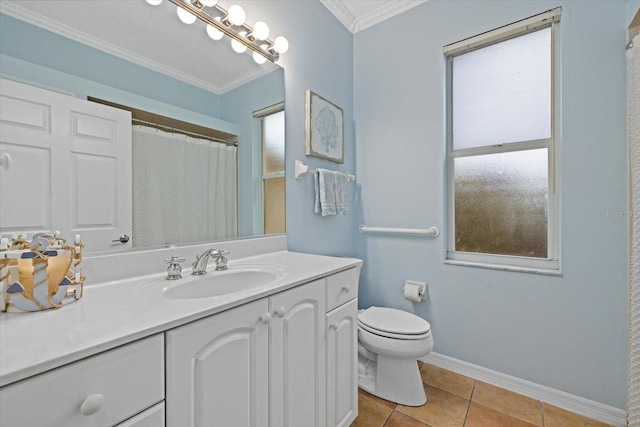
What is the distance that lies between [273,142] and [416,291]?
1.33 metres

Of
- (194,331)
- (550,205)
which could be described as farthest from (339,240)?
(194,331)

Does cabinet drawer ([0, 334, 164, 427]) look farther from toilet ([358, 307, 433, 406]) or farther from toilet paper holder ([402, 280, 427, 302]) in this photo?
toilet paper holder ([402, 280, 427, 302])

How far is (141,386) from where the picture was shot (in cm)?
58

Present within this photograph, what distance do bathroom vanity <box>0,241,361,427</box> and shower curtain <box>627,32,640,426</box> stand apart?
124 cm

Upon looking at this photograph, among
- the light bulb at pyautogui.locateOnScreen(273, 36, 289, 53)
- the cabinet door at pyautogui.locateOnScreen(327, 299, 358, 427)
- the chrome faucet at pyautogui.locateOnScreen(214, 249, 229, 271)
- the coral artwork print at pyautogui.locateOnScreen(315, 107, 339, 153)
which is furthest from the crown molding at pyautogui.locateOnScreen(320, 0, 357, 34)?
the cabinet door at pyautogui.locateOnScreen(327, 299, 358, 427)

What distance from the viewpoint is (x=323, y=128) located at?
1.90m

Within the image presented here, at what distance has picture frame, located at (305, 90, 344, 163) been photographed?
178 cm

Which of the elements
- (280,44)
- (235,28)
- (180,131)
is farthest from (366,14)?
(180,131)

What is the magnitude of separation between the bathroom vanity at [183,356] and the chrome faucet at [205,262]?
0.04 metres

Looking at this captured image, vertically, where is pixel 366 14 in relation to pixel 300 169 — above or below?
above

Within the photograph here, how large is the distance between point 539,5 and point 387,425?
7.72 feet

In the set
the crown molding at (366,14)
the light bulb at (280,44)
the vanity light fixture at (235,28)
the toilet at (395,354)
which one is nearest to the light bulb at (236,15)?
the vanity light fixture at (235,28)

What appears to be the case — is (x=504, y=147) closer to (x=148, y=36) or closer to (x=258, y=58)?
(x=258, y=58)

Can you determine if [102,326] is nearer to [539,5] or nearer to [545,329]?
[545,329]
